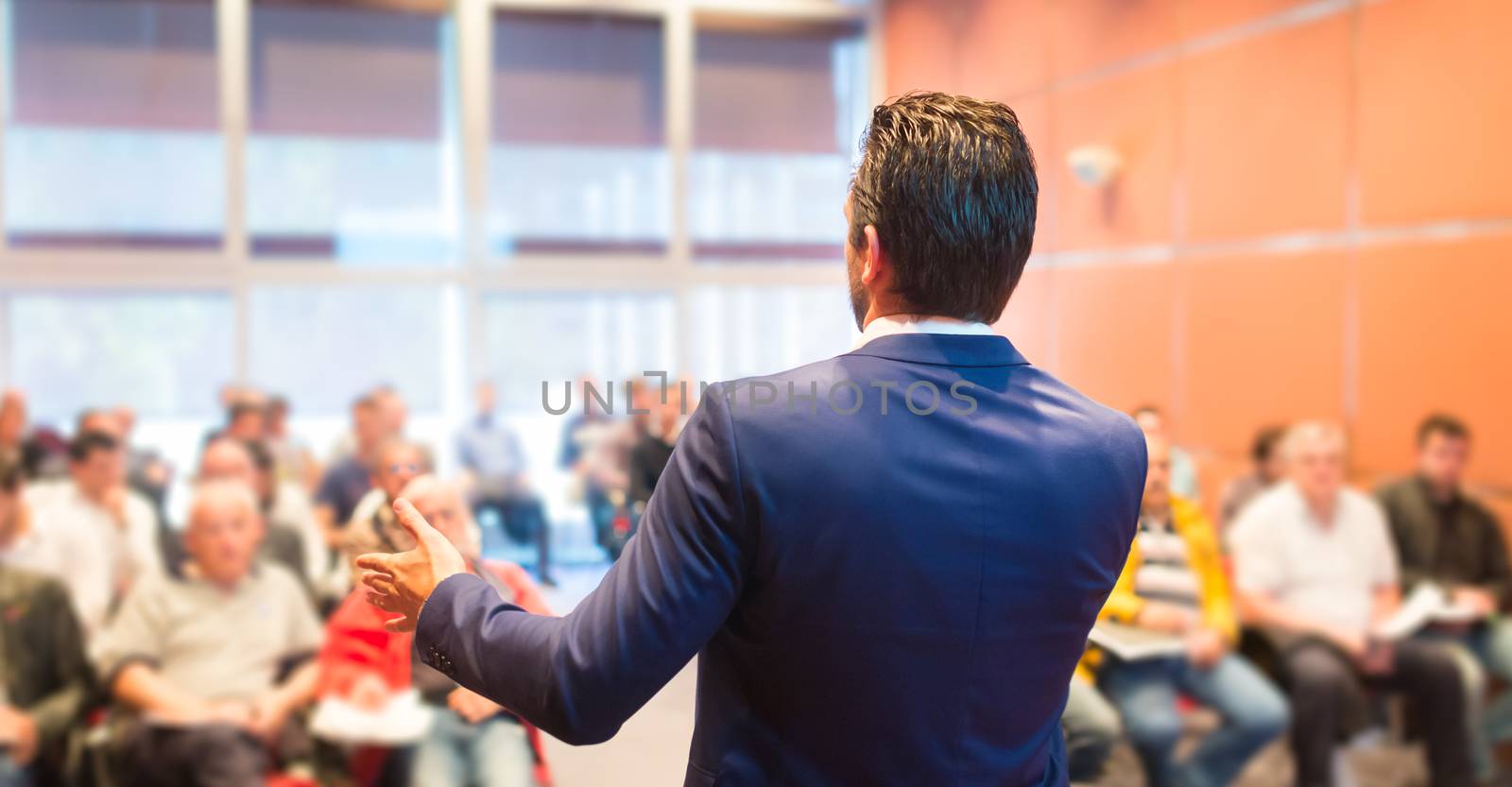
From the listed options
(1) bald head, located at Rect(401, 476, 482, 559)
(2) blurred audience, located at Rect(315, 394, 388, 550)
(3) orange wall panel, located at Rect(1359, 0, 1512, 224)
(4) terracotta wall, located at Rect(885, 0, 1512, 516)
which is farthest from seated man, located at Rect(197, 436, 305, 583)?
(3) orange wall panel, located at Rect(1359, 0, 1512, 224)

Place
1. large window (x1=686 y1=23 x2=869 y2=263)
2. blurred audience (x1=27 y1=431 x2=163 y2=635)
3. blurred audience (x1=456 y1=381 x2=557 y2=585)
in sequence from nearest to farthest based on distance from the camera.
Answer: blurred audience (x1=456 y1=381 x2=557 y2=585)
blurred audience (x1=27 y1=431 x2=163 y2=635)
large window (x1=686 y1=23 x2=869 y2=263)

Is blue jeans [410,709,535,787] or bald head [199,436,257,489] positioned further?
bald head [199,436,257,489]

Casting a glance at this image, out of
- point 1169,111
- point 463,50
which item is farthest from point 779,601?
point 463,50

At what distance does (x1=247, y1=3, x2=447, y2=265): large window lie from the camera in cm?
665

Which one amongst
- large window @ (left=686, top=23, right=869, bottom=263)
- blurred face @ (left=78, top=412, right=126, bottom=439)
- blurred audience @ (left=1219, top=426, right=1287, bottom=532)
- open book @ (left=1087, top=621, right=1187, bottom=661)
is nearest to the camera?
open book @ (left=1087, top=621, right=1187, bottom=661)

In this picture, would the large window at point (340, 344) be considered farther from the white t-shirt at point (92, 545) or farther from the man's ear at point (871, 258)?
the man's ear at point (871, 258)

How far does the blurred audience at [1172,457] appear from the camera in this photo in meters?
1.01

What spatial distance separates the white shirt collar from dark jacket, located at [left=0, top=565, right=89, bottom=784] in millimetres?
2854

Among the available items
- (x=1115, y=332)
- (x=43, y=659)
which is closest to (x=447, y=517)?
(x=1115, y=332)

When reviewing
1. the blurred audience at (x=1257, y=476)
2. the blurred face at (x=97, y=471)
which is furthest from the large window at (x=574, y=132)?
the blurred audience at (x=1257, y=476)

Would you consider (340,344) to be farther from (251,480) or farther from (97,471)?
(251,480)

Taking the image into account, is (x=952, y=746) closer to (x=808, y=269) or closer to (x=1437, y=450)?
(x=808, y=269)

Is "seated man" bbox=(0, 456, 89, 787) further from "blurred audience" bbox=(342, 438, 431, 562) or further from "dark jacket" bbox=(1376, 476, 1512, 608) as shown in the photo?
"dark jacket" bbox=(1376, 476, 1512, 608)

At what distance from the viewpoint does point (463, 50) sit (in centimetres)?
680
